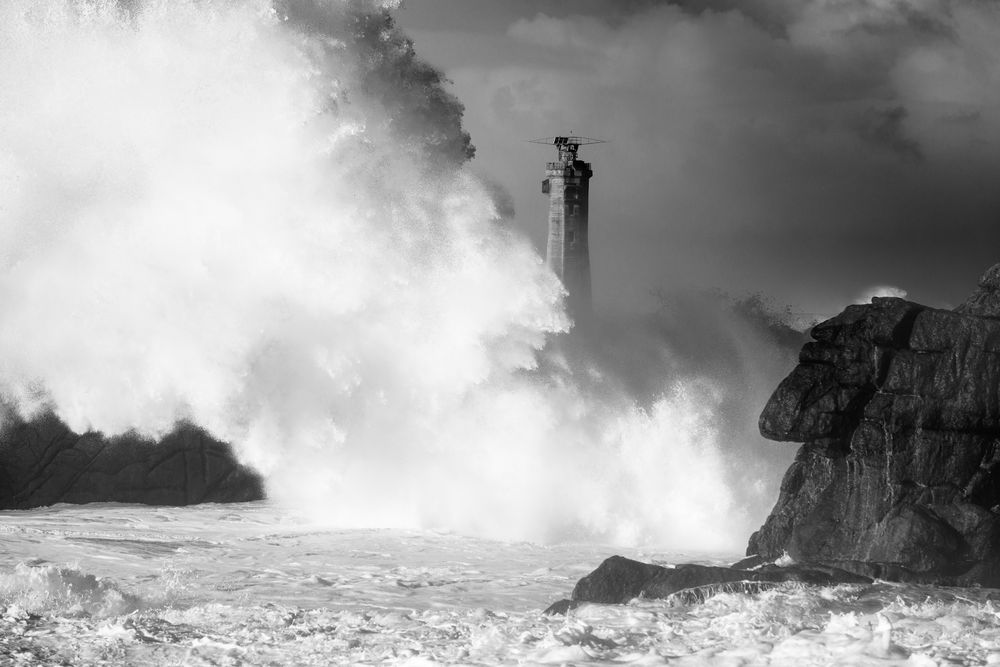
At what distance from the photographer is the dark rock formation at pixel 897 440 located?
1633 centimetres

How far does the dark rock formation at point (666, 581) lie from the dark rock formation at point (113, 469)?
34.0 ft

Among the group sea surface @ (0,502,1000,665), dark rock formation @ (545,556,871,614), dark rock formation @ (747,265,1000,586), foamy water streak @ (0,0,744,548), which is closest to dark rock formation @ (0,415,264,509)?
foamy water streak @ (0,0,744,548)

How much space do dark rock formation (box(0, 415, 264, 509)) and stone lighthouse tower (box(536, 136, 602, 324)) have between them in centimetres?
1362

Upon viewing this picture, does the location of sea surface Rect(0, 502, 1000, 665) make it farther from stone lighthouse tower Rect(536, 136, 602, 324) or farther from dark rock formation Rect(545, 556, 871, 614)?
stone lighthouse tower Rect(536, 136, 602, 324)

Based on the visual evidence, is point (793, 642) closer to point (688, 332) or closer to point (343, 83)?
point (343, 83)

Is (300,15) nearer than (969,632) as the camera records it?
No

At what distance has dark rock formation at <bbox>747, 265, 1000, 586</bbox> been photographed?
16.3m

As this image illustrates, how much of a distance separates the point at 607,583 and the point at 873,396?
520cm

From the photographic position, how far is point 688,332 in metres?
30.2

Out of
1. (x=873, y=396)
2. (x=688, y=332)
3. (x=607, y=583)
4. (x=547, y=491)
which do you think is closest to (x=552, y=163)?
(x=688, y=332)

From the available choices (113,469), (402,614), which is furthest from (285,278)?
(402,614)

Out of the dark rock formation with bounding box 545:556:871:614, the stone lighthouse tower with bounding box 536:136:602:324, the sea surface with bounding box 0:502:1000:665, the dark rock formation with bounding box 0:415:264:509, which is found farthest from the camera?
the stone lighthouse tower with bounding box 536:136:602:324

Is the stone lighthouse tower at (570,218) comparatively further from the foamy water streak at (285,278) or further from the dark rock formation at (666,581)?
the dark rock formation at (666,581)

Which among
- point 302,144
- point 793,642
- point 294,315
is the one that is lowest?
point 793,642
